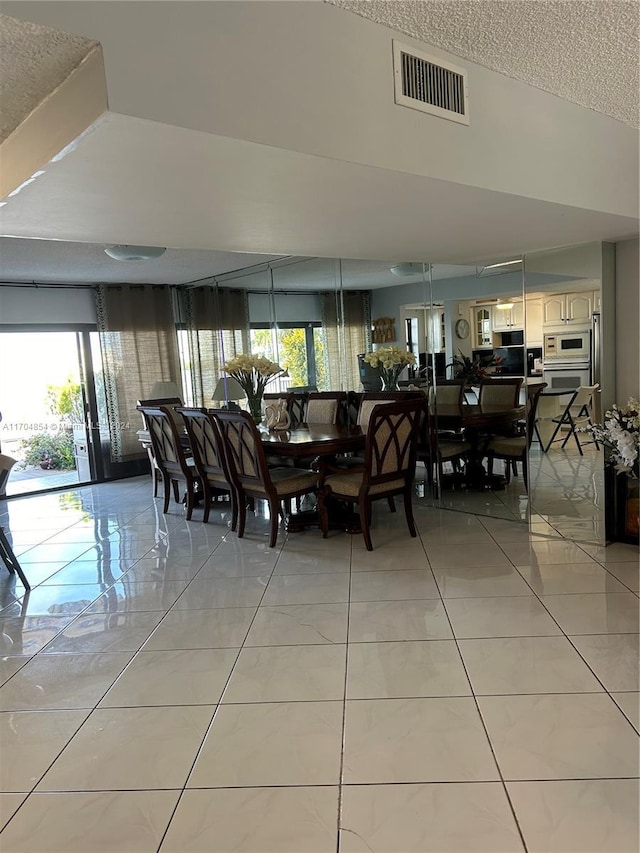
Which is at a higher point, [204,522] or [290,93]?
[290,93]

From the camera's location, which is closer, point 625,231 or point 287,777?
point 287,777

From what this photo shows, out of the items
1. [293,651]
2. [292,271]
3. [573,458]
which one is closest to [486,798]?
[293,651]

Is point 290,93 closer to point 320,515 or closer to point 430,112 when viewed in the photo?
point 430,112

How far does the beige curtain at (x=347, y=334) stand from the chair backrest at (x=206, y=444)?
1.91 meters

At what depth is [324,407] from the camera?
237 inches

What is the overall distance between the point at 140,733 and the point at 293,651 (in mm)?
794

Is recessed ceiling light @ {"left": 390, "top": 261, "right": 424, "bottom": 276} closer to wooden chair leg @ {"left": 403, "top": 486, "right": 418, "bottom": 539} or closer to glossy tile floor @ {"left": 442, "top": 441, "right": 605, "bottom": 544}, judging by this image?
glossy tile floor @ {"left": 442, "top": 441, "right": 605, "bottom": 544}

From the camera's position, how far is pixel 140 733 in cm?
226

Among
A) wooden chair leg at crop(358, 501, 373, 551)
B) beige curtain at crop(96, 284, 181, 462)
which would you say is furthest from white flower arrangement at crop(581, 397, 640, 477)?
beige curtain at crop(96, 284, 181, 462)

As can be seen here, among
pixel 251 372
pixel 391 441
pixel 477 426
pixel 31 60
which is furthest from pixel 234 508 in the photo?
pixel 31 60

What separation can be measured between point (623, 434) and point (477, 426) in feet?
6.10

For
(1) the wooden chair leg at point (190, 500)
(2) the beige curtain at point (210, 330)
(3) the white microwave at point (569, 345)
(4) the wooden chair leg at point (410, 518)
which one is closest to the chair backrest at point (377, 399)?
(4) the wooden chair leg at point (410, 518)

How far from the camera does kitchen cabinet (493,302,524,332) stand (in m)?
4.46

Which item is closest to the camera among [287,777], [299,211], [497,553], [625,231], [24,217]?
[287,777]
